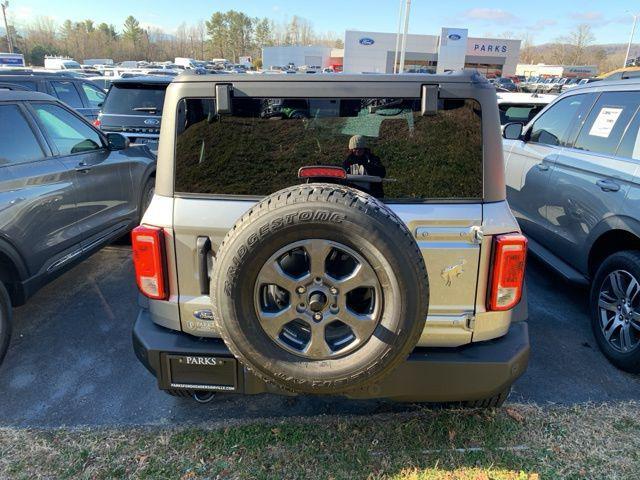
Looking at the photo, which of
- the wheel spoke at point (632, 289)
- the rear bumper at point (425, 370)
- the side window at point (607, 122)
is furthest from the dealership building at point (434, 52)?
the rear bumper at point (425, 370)

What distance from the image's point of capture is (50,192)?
384 centimetres

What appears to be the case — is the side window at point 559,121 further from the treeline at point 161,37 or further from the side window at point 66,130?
the treeline at point 161,37

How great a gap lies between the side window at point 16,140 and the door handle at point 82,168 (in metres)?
0.37

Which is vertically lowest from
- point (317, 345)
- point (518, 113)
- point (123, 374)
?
point (123, 374)

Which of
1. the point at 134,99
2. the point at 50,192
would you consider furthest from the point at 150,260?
the point at 134,99

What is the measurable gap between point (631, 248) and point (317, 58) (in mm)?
80853

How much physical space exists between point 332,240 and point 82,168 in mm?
3367

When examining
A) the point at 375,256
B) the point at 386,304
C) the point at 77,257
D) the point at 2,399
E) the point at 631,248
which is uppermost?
the point at 375,256

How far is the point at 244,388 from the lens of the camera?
229 centimetres

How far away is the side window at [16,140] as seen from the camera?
11.7 ft

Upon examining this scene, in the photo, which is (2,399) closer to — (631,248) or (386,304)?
(386,304)

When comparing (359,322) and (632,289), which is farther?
(632,289)

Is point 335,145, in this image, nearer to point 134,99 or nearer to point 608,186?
point 608,186

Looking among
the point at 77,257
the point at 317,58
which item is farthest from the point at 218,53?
the point at 77,257
